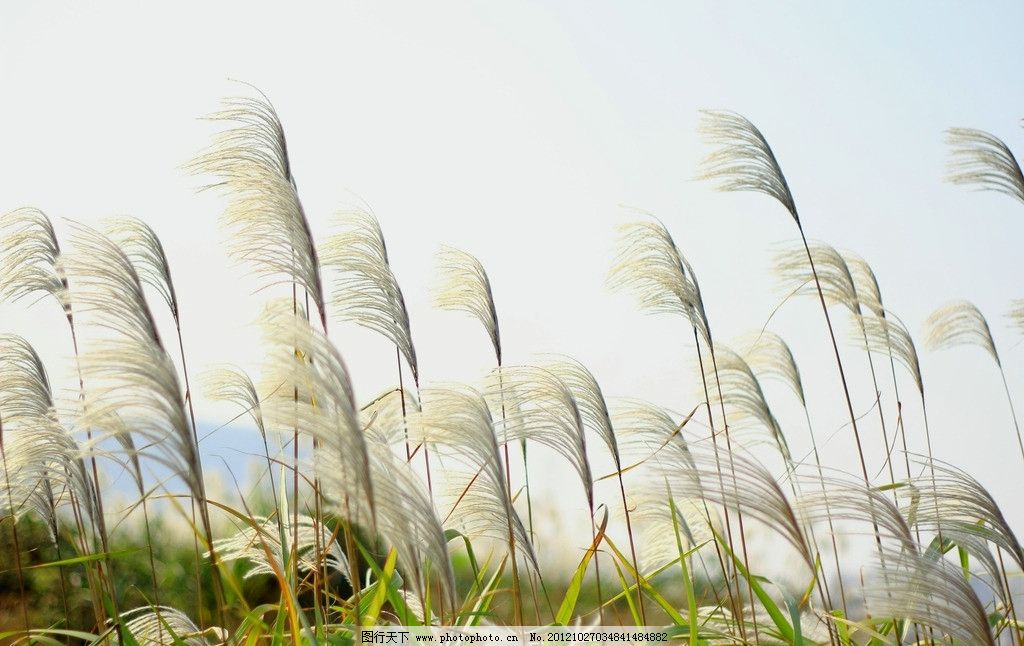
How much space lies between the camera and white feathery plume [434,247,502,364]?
293 cm

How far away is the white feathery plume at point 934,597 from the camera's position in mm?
1676

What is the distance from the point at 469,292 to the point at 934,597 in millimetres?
1706

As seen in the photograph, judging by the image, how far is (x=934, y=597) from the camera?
169 cm

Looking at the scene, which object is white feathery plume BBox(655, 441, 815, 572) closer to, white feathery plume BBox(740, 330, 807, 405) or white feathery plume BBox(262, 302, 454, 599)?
white feathery plume BBox(262, 302, 454, 599)

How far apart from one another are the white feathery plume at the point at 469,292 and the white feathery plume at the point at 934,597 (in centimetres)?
145

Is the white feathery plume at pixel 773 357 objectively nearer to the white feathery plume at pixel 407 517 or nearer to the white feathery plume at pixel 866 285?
the white feathery plume at pixel 866 285

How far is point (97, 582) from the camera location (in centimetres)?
267

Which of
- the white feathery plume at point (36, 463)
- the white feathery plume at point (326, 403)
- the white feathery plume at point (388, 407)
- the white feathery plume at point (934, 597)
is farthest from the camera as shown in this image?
the white feathery plume at point (388, 407)

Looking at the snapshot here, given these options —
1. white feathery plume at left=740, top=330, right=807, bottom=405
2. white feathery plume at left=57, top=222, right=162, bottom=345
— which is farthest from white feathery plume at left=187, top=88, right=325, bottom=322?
white feathery plume at left=740, top=330, right=807, bottom=405

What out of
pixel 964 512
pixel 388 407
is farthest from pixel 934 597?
pixel 388 407

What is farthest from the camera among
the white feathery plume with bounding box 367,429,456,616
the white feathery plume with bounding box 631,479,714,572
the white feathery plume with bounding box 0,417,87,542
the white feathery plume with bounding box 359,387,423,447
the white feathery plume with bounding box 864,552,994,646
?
the white feathery plume with bounding box 631,479,714,572

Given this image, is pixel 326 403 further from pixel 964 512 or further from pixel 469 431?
pixel 964 512

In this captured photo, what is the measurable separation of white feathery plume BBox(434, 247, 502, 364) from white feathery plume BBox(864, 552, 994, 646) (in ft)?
4.76

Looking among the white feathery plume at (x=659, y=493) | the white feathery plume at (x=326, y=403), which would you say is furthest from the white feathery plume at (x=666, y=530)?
the white feathery plume at (x=326, y=403)
